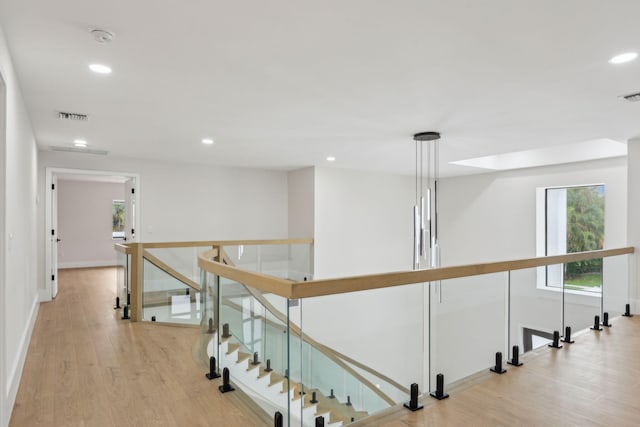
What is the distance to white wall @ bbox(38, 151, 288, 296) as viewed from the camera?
6861mm

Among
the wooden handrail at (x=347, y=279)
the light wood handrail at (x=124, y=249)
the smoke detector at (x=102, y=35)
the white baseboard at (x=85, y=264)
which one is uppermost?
the smoke detector at (x=102, y=35)

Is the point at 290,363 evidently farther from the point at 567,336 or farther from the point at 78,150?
the point at 78,150

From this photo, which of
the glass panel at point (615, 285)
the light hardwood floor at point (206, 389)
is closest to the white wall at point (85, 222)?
the light hardwood floor at point (206, 389)

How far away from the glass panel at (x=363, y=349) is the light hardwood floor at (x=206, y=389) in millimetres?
321

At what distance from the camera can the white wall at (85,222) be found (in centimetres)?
1095

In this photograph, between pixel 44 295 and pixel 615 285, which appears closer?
pixel 615 285

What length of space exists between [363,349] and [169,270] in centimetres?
374

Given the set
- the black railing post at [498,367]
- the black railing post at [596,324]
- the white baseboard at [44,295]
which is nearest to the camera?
the black railing post at [498,367]

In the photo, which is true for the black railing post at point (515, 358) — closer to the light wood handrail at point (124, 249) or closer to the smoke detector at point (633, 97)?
the smoke detector at point (633, 97)

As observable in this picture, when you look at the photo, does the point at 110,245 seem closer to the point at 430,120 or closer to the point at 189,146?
the point at 189,146

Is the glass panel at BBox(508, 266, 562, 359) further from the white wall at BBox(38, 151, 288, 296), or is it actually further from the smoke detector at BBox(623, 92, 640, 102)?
the white wall at BBox(38, 151, 288, 296)

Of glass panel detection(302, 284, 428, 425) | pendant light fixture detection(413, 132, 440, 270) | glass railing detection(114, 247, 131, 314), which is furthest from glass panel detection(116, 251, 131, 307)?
pendant light fixture detection(413, 132, 440, 270)

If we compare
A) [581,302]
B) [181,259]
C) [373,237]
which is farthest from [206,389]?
[373,237]

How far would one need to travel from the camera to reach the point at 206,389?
3.05 meters
